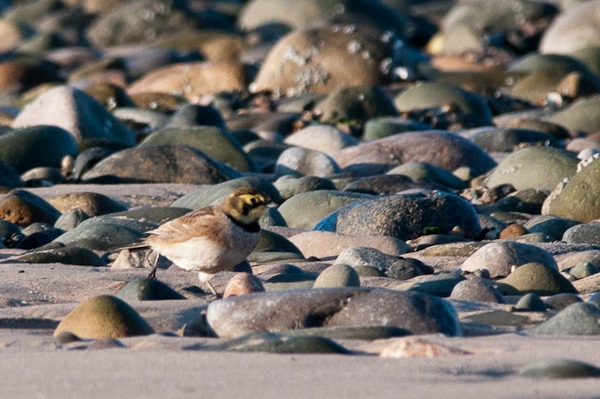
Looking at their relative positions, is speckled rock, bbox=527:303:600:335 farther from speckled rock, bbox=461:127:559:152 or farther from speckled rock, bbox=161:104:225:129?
speckled rock, bbox=161:104:225:129

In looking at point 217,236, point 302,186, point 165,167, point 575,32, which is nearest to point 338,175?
point 302,186

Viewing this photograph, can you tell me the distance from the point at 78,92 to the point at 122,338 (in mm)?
8453

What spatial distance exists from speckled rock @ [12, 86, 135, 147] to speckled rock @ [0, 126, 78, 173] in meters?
0.84

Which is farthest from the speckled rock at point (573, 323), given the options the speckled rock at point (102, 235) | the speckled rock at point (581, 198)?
the speckled rock at point (581, 198)

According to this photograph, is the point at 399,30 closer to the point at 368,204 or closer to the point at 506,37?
the point at 506,37

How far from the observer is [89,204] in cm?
857

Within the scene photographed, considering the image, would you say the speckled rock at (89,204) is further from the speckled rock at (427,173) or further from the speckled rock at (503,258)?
the speckled rock at (503,258)

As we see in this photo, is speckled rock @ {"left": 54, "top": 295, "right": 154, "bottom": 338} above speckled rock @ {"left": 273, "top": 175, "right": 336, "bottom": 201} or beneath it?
above

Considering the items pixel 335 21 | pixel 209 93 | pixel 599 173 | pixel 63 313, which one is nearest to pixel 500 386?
pixel 63 313

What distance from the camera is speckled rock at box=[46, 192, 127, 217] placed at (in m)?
8.53

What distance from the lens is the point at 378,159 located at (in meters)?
11.0

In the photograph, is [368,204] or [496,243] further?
[368,204]

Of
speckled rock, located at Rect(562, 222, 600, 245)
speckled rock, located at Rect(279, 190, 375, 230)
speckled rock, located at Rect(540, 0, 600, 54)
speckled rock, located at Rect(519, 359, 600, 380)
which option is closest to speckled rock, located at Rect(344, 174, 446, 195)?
speckled rock, located at Rect(279, 190, 375, 230)

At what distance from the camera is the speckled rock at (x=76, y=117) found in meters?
12.3
